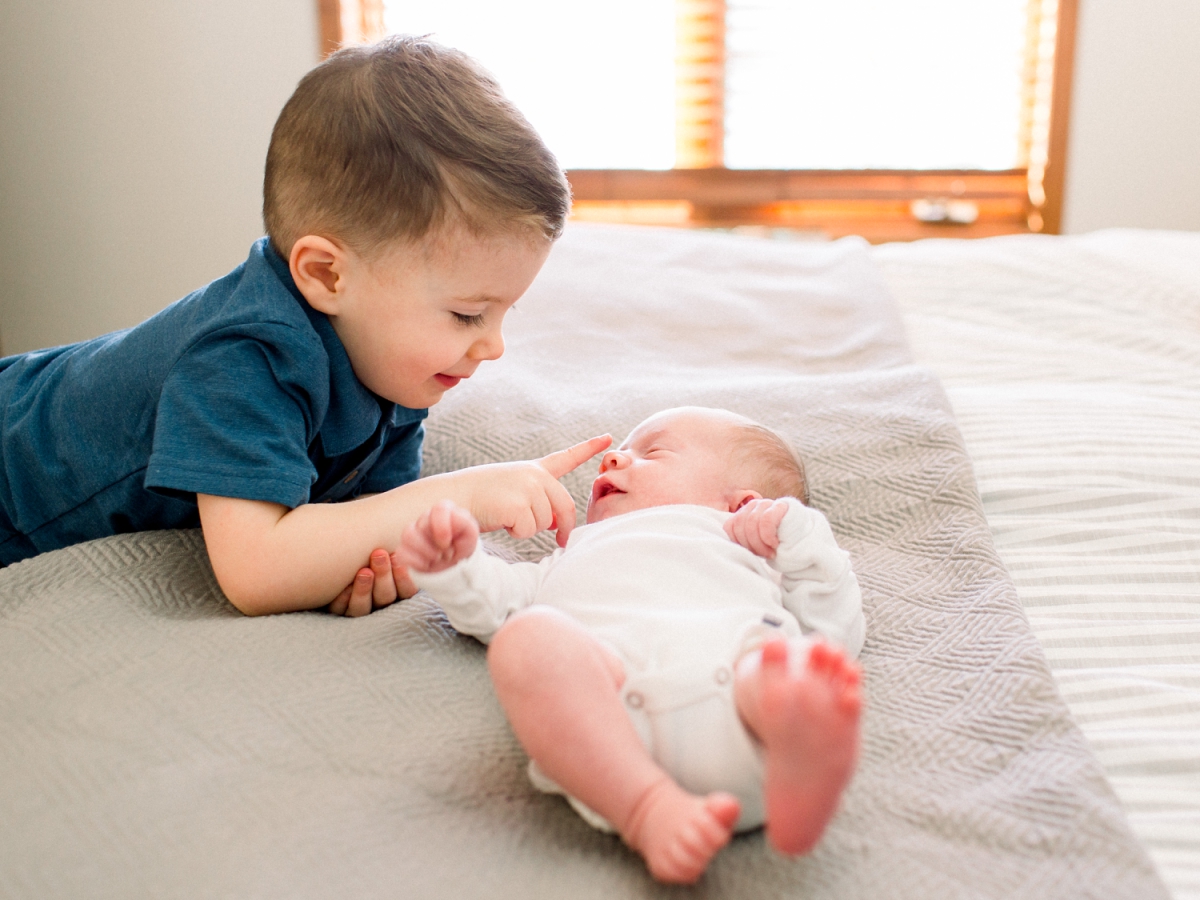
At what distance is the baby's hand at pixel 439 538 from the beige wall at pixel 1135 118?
239cm

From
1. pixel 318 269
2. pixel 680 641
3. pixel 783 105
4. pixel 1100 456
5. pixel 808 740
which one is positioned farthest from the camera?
pixel 783 105

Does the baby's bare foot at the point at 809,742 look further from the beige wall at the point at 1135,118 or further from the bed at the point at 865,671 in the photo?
the beige wall at the point at 1135,118

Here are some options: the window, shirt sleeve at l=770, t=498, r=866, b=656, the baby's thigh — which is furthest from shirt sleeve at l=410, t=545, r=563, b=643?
the window

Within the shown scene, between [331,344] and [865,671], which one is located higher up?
[331,344]

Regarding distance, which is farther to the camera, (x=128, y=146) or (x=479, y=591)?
(x=128, y=146)

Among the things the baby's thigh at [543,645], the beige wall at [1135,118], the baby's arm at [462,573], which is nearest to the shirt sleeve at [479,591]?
the baby's arm at [462,573]

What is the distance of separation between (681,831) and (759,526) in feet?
0.99

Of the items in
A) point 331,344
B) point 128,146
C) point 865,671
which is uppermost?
point 128,146

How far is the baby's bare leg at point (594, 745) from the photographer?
50cm

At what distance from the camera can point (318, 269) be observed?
0.85 metres

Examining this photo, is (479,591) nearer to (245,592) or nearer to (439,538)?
(439,538)

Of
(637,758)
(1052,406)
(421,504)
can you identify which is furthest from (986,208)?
(637,758)

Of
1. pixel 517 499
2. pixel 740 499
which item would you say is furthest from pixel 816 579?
pixel 517 499

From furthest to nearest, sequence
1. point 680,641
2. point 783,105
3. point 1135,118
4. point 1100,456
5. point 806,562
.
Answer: point 783,105
point 1135,118
point 1100,456
point 806,562
point 680,641
